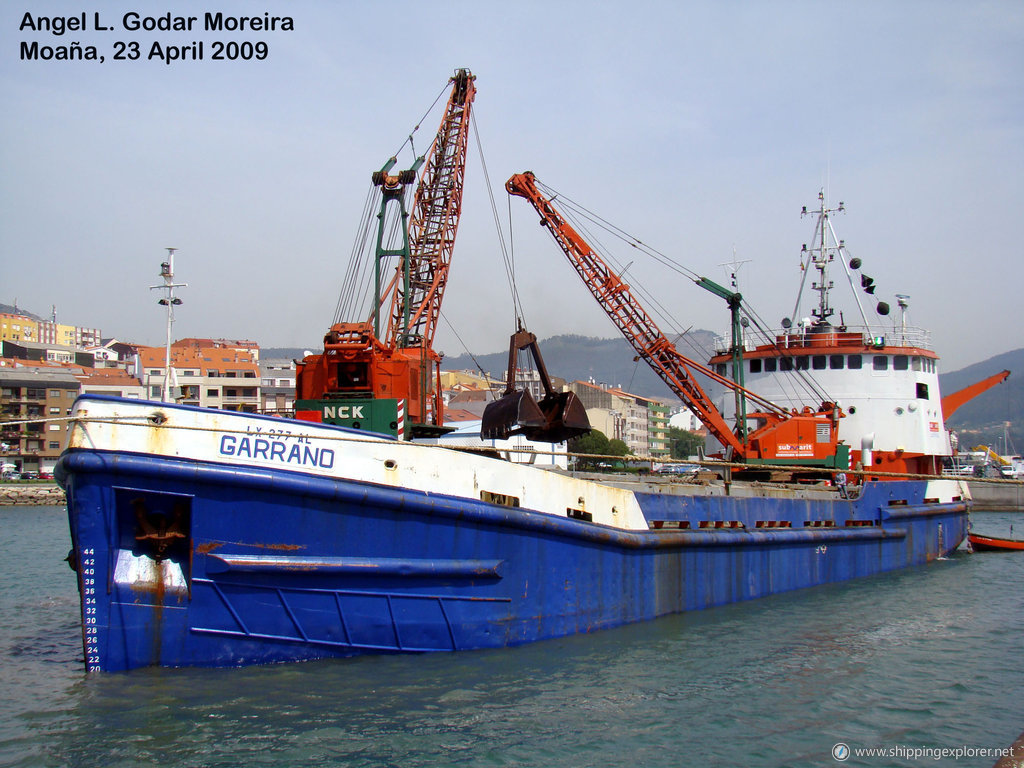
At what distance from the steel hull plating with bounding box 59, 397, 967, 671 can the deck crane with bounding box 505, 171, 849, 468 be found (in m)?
7.78

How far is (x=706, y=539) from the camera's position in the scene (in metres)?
12.2

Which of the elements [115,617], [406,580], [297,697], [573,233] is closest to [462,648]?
[406,580]

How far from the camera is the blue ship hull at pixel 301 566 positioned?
25.6ft

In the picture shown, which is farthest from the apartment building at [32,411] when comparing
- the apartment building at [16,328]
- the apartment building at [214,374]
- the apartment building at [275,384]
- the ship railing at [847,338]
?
the apartment building at [16,328]

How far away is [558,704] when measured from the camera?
25.2 feet

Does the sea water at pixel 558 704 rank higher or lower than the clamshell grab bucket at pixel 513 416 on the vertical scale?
lower

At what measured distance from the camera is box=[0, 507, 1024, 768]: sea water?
6590mm

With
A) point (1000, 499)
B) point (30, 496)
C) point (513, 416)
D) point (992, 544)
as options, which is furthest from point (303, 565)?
point (1000, 499)

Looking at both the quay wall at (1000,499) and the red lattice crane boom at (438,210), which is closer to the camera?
the red lattice crane boom at (438,210)

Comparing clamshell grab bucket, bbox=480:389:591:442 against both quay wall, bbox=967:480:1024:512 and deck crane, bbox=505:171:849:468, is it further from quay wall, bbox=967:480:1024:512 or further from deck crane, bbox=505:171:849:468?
quay wall, bbox=967:480:1024:512

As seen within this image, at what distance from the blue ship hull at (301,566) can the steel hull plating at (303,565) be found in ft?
0.04

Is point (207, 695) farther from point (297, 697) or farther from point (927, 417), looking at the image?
point (927, 417)

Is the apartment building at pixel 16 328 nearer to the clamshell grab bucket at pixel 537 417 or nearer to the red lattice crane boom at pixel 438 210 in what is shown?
the red lattice crane boom at pixel 438 210

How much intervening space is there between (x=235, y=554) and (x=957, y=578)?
1394 cm
